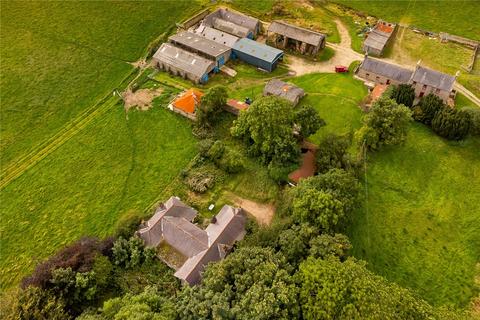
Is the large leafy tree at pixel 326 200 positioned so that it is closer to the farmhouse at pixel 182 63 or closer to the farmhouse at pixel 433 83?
the farmhouse at pixel 433 83

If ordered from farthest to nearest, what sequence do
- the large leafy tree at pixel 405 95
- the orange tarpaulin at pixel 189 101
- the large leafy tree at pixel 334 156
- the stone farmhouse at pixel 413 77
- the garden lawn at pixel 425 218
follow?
the orange tarpaulin at pixel 189 101 < the stone farmhouse at pixel 413 77 < the large leafy tree at pixel 405 95 < the large leafy tree at pixel 334 156 < the garden lawn at pixel 425 218

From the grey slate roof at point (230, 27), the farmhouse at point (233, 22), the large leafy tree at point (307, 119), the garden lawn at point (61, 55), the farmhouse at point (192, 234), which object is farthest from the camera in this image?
the farmhouse at point (233, 22)

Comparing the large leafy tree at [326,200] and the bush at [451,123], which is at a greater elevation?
the bush at [451,123]

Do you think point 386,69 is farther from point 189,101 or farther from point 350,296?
point 350,296

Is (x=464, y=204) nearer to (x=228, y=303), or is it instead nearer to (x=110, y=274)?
(x=228, y=303)

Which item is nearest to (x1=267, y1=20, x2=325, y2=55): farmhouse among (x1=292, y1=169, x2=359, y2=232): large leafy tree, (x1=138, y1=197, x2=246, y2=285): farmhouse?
(x1=292, y1=169, x2=359, y2=232): large leafy tree

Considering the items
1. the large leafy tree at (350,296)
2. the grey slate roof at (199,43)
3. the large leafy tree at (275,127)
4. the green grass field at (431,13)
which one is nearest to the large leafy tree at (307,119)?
the large leafy tree at (275,127)

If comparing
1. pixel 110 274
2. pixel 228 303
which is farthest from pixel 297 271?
pixel 110 274
